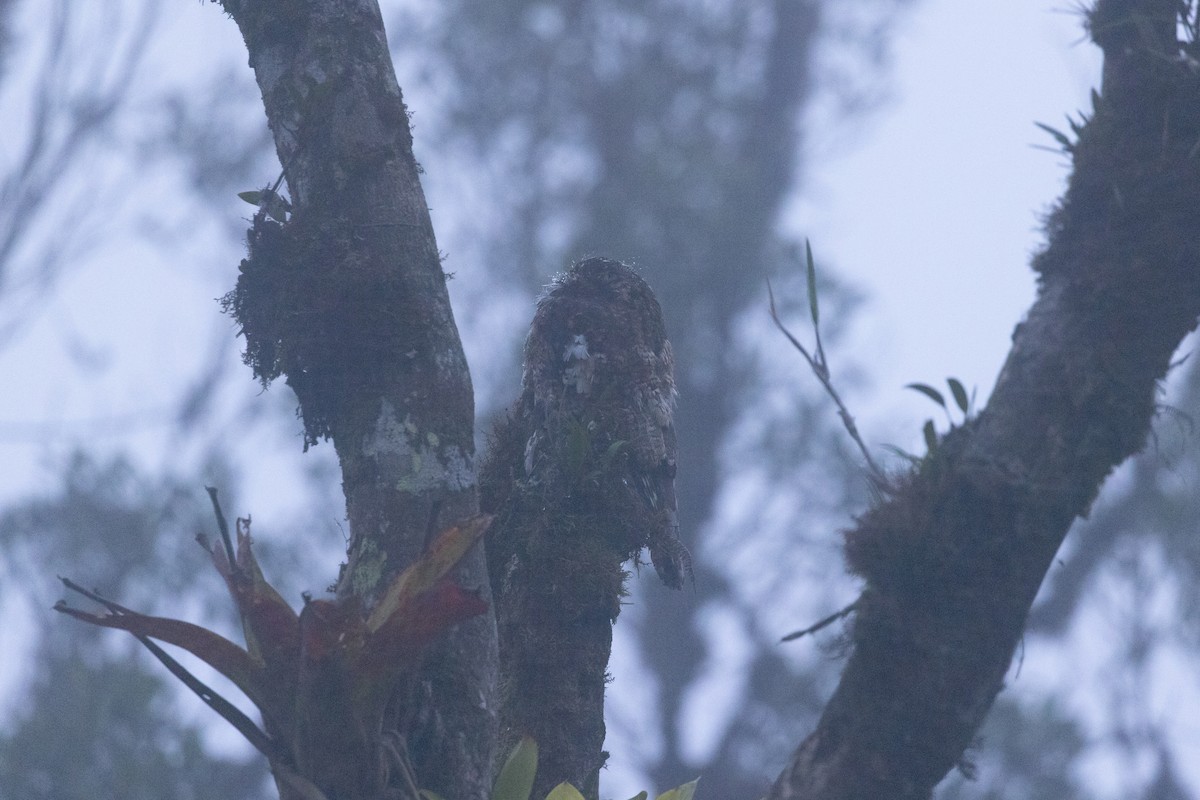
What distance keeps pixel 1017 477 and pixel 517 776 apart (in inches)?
43.1

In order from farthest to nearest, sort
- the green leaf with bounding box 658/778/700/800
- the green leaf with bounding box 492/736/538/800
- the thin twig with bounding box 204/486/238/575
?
the green leaf with bounding box 658/778/700/800, the green leaf with bounding box 492/736/538/800, the thin twig with bounding box 204/486/238/575

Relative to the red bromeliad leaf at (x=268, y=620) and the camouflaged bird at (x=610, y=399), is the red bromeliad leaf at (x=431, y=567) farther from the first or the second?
the camouflaged bird at (x=610, y=399)

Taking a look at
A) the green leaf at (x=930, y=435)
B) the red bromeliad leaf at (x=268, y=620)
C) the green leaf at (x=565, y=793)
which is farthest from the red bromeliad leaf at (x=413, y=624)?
the green leaf at (x=930, y=435)

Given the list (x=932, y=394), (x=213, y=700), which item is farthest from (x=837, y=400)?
(x=213, y=700)

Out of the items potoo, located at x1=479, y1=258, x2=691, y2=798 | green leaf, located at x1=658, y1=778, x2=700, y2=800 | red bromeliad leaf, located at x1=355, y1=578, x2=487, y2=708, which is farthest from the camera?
potoo, located at x1=479, y1=258, x2=691, y2=798

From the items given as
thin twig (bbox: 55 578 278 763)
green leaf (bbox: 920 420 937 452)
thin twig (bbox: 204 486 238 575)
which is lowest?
thin twig (bbox: 55 578 278 763)

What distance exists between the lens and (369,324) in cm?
254

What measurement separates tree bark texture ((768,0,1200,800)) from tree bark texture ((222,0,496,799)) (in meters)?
0.63

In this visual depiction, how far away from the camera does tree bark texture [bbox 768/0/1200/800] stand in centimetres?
200

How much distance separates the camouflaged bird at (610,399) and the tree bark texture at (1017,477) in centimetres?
113

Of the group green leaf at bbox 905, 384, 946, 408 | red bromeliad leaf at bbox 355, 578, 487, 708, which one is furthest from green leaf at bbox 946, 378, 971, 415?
red bromeliad leaf at bbox 355, 578, 487, 708

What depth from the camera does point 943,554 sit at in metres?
2.02

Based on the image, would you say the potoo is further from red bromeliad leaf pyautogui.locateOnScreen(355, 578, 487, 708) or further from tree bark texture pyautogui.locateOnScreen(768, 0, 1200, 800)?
tree bark texture pyautogui.locateOnScreen(768, 0, 1200, 800)

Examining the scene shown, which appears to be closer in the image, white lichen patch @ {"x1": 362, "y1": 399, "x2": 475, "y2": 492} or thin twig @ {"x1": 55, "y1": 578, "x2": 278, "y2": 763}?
thin twig @ {"x1": 55, "y1": 578, "x2": 278, "y2": 763}
